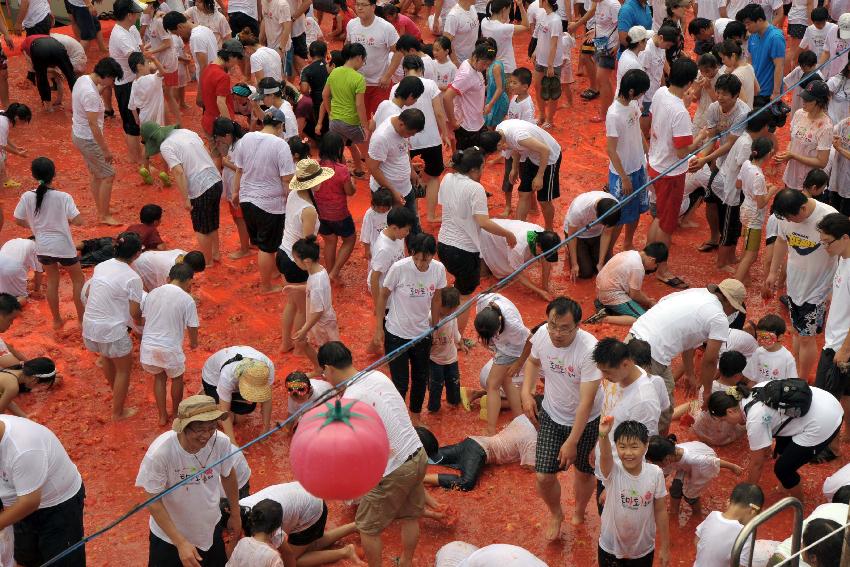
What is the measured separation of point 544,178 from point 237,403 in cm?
372

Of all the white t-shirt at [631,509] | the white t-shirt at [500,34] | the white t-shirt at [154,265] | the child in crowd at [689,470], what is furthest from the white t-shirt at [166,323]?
the white t-shirt at [500,34]

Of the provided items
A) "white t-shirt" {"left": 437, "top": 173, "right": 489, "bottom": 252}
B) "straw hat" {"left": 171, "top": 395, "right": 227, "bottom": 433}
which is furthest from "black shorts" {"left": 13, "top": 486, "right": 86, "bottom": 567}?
"white t-shirt" {"left": 437, "top": 173, "right": 489, "bottom": 252}

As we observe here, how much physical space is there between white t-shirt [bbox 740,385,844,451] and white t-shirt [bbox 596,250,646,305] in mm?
2036

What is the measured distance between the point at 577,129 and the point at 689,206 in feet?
8.93

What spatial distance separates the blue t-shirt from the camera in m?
11.0

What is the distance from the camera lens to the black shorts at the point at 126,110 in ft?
36.9

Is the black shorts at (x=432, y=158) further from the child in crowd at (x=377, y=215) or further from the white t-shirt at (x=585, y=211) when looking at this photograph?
the white t-shirt at (x=585, y=211)

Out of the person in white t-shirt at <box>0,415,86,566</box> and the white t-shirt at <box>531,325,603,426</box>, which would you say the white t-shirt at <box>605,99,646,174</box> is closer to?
the white t-shirt at <box>531,325,603,426</box>

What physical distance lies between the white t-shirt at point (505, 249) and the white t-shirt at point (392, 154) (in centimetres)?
86

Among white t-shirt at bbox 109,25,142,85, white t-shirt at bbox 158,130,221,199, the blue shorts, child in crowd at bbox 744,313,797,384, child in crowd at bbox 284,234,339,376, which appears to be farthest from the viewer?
white t-shirt at bbox 109,25,142,85

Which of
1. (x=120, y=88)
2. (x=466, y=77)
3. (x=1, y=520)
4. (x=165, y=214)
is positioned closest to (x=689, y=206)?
(x=466, y=77)

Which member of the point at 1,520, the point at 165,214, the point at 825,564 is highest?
the point at 825,564

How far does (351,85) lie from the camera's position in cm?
1024

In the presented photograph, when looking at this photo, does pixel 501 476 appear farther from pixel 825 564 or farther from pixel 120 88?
pixel 120 88
